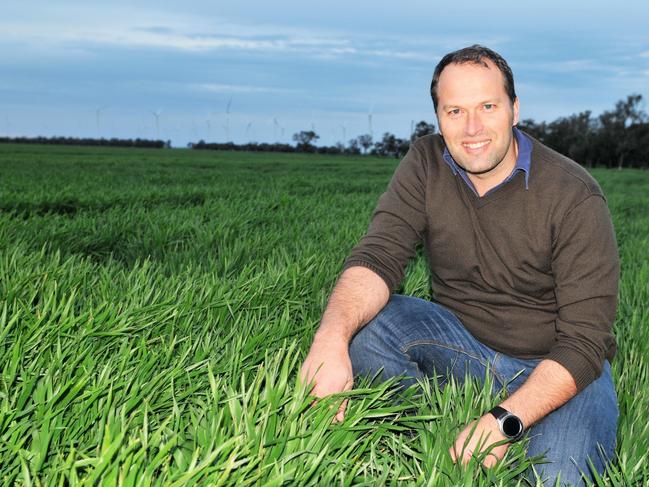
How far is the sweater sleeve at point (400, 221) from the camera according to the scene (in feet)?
9.46

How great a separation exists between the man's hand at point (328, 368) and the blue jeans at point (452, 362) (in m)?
0.24

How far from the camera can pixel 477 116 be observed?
271 centimetres

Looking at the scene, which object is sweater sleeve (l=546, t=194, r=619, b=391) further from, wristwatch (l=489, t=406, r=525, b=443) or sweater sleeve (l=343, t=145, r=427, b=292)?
sweater sleeve (l=343, t=145, r=427, b=292)

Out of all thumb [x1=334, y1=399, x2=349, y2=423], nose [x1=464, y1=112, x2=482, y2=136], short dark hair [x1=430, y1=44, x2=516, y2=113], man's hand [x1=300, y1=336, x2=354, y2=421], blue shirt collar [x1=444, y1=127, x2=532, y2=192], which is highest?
short dark hair [x1=430, y1=44, x2=516, y2=113]

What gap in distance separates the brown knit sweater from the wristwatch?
0.34 metres

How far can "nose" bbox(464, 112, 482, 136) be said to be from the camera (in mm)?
2688

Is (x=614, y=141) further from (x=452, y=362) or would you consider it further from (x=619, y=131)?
(x=452, y=362)

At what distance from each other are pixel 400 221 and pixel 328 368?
0.94m

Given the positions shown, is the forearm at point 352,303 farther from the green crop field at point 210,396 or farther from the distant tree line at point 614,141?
the distant tree line at point 614,141

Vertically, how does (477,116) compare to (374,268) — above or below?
above

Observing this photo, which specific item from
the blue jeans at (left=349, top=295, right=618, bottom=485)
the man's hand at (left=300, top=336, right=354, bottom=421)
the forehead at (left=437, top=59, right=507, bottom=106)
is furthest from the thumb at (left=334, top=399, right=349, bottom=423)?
the forehead at (left=437, top=59, right=507, bottom=106)

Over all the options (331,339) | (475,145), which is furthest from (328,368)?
(475,145)

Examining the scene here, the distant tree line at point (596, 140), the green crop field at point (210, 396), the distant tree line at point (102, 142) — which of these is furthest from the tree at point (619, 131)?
the green crop field at point (210, 396)

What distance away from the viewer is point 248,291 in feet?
11.6
